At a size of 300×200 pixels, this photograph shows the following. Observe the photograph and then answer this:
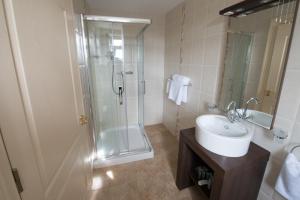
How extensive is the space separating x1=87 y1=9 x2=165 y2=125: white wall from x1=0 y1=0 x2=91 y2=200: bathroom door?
6.40 ft

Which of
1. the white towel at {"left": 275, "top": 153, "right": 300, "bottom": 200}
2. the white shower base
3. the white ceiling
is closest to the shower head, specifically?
the white ceiling

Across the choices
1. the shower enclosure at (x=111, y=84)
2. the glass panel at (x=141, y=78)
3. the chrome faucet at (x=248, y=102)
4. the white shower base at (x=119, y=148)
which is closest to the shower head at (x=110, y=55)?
the shower enclosure at (x=111, y=84)

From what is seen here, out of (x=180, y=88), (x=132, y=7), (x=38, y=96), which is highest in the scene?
(x=132, y=7)

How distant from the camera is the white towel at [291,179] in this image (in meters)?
0.85

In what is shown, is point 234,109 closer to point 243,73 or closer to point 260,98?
point 260,98

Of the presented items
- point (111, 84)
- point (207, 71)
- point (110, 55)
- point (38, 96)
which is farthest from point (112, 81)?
point (38, 96)

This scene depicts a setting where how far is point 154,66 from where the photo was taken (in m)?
2.96

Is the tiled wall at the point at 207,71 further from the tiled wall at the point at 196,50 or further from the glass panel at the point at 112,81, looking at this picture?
the glass panel at the point at 112,81

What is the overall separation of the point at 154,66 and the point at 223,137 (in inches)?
85.6

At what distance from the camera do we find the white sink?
106 centimetres

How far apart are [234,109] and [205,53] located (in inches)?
31.0

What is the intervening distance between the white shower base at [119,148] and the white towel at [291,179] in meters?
1.59

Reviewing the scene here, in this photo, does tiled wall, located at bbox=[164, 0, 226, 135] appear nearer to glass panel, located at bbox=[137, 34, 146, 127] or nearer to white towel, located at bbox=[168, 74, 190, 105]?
white towel, located at bbox=[168, 74, 190, 105]

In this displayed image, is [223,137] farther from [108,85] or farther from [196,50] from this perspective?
[108,85]
